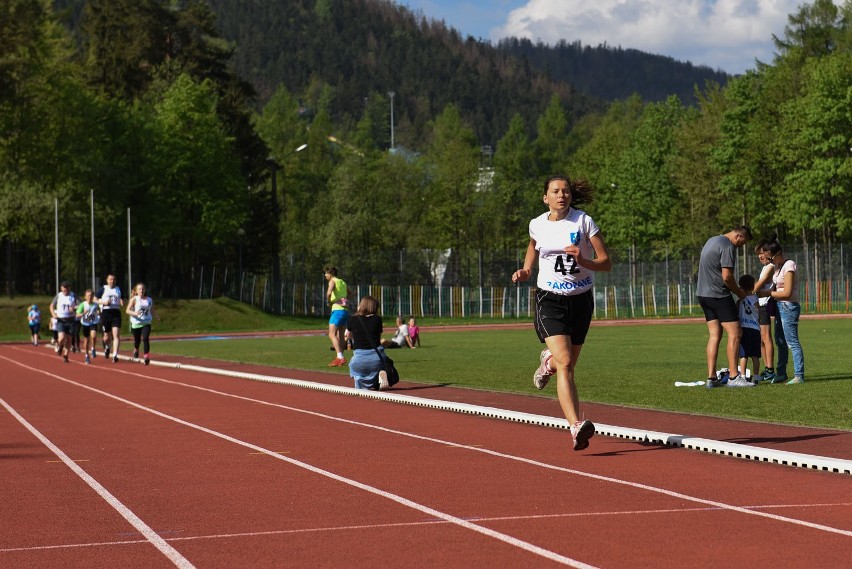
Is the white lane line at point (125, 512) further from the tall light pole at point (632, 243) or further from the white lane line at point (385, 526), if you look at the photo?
the tall light pole at point (632, 243)

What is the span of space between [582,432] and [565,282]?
47.5 inches

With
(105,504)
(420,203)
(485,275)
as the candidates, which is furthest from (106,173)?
(105,504)

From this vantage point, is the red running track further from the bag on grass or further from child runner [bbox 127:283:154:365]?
child runner [bbox 127:283:154:365]

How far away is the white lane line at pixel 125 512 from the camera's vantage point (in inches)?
275

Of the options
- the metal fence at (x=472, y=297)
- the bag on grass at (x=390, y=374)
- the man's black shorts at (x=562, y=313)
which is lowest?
the bag on grass at (x=390, y=374)

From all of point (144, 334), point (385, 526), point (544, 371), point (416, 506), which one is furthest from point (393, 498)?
point (144, 334)

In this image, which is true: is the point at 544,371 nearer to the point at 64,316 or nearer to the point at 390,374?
the point at 390,374

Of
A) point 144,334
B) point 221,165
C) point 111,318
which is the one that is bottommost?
point 144,334

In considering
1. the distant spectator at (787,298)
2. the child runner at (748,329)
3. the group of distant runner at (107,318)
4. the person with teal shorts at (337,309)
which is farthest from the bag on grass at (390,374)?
the group of distant runner at (107,318)

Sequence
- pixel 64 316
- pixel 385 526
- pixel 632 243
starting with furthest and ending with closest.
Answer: pixel 632 243
pixel 64 316
pixel 385 526

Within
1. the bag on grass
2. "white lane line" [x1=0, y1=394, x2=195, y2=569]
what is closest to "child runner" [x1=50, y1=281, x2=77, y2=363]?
the bag on grass

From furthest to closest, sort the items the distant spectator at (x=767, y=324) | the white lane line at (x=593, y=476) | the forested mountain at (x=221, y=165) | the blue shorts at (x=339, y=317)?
the forested mountain at (x=221, y=165), the blue shorts at (x=339, y=317), the distant spectator at (x=767, y=324), the white lane line at (x=593, y=476)

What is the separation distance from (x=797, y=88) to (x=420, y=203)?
33.7 meters

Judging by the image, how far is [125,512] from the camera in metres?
8.55
